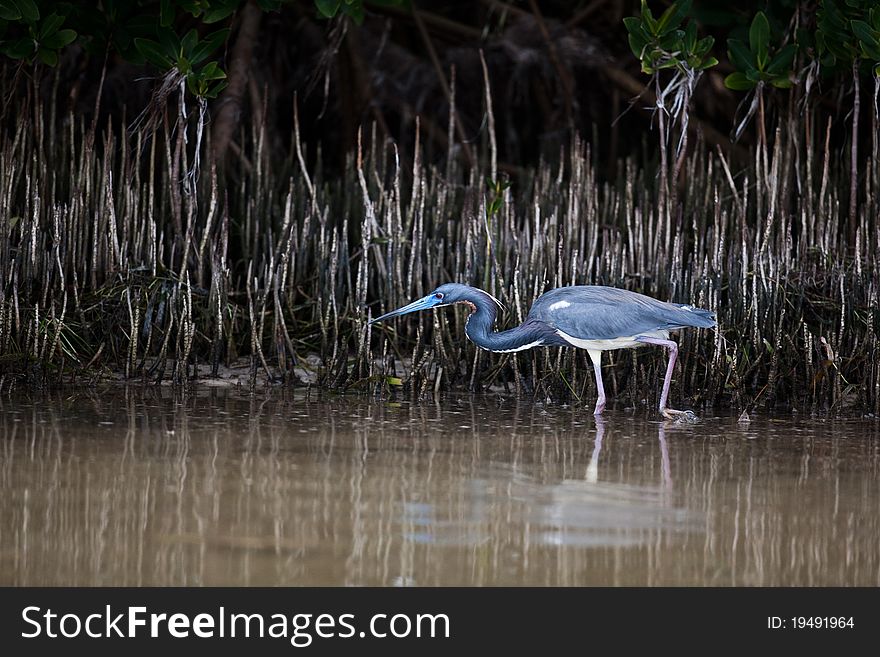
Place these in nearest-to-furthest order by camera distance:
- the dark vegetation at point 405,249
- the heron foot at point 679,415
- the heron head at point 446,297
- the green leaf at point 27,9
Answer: the heron foot at point 679,415
the heron head at point 446,297
the dark vegetation at point 405,249
the green leaf at point 27,9

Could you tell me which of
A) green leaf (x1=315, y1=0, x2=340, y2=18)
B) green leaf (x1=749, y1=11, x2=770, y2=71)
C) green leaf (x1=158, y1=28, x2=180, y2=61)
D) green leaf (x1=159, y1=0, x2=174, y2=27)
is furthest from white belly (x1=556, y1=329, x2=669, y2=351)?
green leaf (x1=159, y1=0, x2=174, y2=27)

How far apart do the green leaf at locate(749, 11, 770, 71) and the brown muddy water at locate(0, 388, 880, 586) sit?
2230 mm

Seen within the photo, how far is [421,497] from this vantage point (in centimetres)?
392

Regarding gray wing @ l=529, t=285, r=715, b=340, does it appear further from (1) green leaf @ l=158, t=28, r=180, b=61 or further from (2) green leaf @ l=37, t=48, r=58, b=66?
(2) green leaf @ l=37, t=48, r=58, b=66

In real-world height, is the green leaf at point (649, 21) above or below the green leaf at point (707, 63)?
above

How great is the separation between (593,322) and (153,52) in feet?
9.18

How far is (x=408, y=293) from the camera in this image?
696 centimetres

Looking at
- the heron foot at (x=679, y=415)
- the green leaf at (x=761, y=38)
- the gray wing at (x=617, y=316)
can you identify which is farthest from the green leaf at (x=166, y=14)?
the heron foot at (x=679, y=415)

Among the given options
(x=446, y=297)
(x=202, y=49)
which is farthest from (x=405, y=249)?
(x=202, y=49)

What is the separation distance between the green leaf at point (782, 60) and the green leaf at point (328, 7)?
239cm

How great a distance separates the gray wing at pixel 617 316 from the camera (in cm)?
593

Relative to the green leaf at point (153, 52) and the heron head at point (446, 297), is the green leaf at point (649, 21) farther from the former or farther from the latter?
the green leaf at point (153, 52)

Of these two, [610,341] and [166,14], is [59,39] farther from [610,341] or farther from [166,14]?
[610,341]
